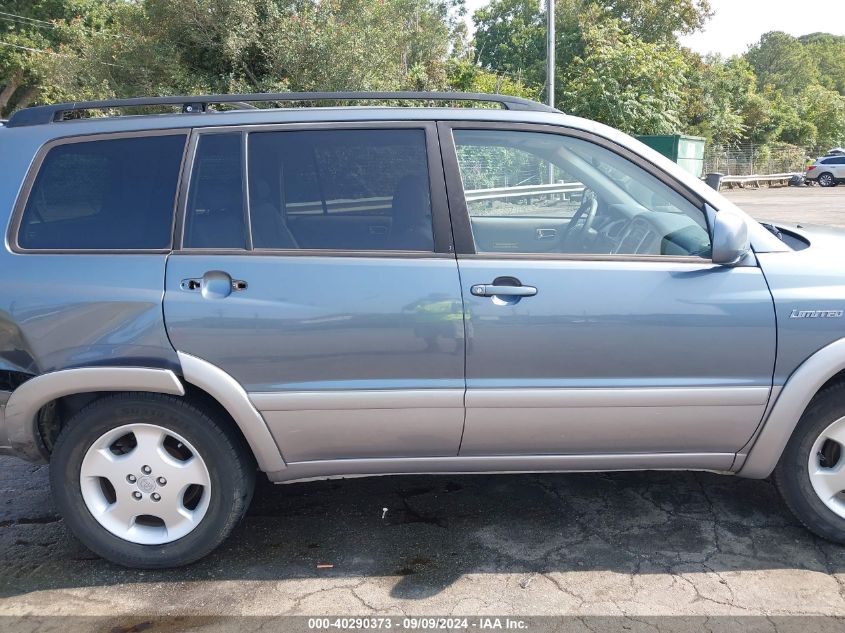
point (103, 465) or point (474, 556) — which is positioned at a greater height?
point (103, 465)

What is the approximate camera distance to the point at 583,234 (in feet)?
10.5

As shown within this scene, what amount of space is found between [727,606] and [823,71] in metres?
113

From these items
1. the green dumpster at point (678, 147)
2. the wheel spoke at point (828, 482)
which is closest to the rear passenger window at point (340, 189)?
the wheel spoke at point (828, 482)

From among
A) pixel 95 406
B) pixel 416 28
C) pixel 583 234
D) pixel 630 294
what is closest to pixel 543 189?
pixel 583 234

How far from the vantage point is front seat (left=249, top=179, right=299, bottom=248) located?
2986 mm

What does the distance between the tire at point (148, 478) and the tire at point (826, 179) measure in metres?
38.3

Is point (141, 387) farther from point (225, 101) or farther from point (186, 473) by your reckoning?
point (225, 101)

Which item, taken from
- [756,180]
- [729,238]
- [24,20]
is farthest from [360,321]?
[756,180]

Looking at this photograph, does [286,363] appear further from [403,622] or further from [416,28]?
[416,28]

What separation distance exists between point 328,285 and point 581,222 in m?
1.25

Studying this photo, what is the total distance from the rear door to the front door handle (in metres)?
0.09

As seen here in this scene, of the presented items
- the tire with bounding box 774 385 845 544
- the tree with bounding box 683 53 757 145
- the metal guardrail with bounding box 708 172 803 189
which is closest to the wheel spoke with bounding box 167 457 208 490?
the tire with bounding box 774 385 845 544

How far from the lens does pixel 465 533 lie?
334 centimetres

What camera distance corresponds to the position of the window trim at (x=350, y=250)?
296 cm
